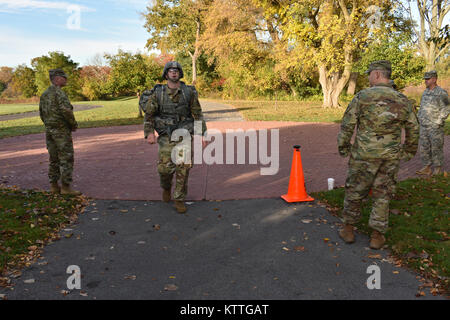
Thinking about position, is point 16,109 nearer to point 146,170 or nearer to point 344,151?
point 146,170

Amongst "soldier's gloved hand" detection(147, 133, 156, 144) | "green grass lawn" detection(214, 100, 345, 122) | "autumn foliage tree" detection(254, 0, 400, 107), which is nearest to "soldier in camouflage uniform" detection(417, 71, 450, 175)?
"soldier's gloved hand" detection(147, 133, 156, 144)

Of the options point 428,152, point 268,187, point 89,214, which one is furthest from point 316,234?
point 428,152

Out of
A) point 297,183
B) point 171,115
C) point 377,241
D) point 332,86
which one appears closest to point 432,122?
point 297,183

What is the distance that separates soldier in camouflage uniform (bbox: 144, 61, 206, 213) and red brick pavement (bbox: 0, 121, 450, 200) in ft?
3.09

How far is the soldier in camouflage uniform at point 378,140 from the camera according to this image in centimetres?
391

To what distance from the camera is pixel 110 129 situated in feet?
52.7

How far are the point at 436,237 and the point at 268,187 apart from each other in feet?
10.0

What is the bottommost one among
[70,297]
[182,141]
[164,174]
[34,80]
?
[70,297]

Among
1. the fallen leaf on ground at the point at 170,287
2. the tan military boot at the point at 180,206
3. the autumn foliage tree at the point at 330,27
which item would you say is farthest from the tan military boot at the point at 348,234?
the autumn foliage tree at the point at 330,27

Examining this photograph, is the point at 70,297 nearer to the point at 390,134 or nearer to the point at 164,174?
the point at 164,174

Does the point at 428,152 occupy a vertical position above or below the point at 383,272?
above

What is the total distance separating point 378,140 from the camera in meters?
3.96

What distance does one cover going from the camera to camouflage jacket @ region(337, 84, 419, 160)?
153 inches

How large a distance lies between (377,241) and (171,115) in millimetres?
3398
